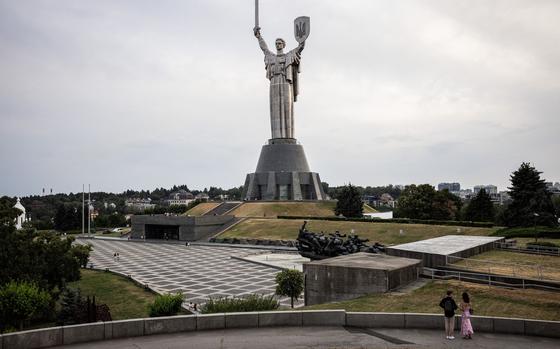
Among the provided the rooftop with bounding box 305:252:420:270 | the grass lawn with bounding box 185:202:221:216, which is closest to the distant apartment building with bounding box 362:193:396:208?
the grass lawn with bounding box 185:202:221:216

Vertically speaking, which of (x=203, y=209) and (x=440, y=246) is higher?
(x=203, y=209)

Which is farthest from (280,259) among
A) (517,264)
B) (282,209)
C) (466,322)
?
(466,322)

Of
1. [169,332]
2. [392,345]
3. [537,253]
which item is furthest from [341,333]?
[537,253]

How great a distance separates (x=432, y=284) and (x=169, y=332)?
29.7 feet

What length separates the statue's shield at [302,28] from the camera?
192 feet

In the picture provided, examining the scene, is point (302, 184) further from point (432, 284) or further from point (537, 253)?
point (432, 284)

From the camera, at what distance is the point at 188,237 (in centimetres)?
4809

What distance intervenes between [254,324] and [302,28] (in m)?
53.7

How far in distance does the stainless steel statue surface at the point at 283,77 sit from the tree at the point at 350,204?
13767mm

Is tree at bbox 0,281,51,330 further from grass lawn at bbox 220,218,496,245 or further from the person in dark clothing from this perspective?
grass lawn at bbox 220,218,496,245

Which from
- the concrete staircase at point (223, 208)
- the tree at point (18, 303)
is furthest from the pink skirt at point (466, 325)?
the concrete staircase at point (223, 208)

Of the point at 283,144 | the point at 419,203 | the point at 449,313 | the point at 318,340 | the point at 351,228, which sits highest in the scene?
the point at 283,144

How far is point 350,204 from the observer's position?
166 ft

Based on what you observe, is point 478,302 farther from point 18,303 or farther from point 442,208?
point 442,208
